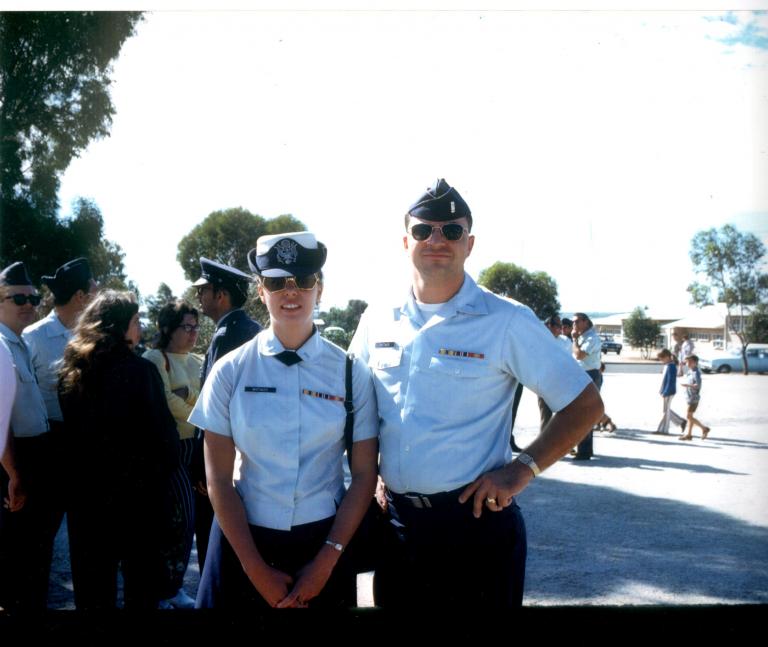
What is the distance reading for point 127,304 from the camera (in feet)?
10.8

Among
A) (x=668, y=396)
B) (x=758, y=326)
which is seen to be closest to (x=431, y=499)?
(x=668, y=396)

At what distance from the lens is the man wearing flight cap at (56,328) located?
4.02 metres

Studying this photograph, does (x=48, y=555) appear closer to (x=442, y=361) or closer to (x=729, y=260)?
(x=442, y=361)

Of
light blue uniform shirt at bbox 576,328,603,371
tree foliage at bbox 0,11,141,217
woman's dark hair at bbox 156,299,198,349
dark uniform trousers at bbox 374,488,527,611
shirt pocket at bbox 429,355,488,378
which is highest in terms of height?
tree foliage at bbox 0,11,141,217

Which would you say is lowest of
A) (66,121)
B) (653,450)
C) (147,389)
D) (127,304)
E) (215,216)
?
(653,450)

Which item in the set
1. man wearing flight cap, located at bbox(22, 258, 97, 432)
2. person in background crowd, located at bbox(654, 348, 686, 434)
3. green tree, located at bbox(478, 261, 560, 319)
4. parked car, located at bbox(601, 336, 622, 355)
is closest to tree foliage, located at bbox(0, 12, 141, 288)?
man wearing flight cap, located at bbox(22, 258, 97, 432)

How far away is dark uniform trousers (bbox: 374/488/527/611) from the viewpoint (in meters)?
2.22

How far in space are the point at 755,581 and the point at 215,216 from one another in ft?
104

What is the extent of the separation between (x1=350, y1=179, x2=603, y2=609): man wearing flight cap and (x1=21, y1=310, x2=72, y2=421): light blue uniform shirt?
2.48 meters

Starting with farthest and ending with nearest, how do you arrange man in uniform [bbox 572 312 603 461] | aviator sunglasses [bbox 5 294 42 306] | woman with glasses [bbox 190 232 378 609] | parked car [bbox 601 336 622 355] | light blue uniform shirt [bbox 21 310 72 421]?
parked car [bbox 601 336 622 355] < man in uniform [bbox 572 312 603 461] < light blue uniform shirt [bbox 21 310 72 421] < aviator sunglasses [bbox 5 294 42 306] < woman with glasses [bbox 190 232 378 609]

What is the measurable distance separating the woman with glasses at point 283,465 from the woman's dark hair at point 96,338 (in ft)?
4.06

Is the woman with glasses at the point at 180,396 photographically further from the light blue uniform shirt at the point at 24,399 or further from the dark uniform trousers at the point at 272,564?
the dark uniform trousers at the point at 272,564

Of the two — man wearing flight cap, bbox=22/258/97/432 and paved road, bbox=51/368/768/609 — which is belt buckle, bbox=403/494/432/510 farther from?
man wearing flight cap, bbox=22/258/97/432

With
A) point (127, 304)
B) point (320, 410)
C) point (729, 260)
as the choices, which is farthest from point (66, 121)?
point (729, 260)
